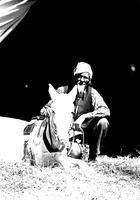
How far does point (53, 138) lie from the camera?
3.79m

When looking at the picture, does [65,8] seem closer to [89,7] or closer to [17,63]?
[89,7]

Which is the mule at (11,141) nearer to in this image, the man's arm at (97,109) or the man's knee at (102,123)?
the man's arm at (97,109)

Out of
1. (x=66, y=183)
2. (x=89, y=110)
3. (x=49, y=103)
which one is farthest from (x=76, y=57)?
(x=66, y=183)

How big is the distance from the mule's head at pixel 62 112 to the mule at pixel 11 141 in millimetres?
403

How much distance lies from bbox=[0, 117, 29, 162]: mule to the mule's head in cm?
40

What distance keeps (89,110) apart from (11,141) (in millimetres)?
977

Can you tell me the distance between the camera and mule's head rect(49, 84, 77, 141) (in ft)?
12.4

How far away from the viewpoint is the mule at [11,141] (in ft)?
13.1

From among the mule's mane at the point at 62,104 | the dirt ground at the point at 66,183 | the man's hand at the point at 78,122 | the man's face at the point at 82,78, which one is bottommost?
the dirt ground at the point at 66,183

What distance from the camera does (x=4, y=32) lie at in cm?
450

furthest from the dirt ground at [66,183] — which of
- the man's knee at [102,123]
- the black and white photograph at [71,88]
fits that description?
the man's knee at [102,123]

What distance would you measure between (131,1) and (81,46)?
118cm

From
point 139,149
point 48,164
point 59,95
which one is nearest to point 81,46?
point 139,149

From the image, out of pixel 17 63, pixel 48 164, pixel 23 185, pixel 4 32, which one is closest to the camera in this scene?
pixel 23 185
